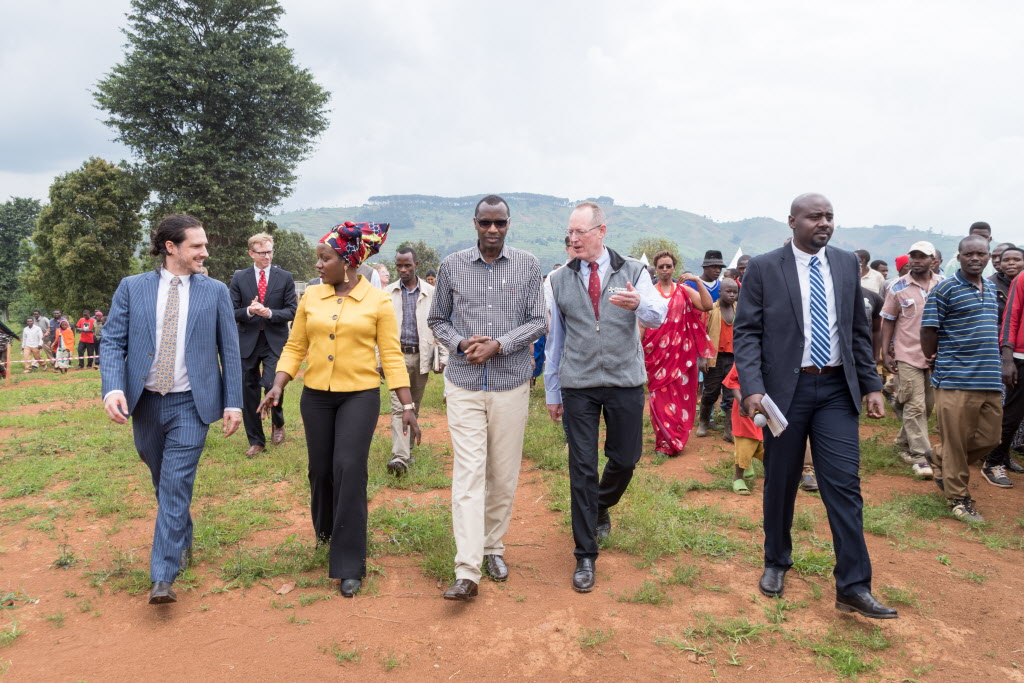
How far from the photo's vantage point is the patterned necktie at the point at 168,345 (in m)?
3.93

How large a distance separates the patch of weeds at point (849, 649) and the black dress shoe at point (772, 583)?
0.41 meters

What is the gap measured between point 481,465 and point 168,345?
2062 millimetres

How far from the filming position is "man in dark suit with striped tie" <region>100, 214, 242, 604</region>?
3832 millimetres

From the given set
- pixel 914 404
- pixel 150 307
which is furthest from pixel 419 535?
pixel 914 404

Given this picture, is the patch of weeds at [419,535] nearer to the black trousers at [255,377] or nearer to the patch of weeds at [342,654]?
the patch of weeds at [342,654]

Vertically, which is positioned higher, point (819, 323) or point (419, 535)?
point (819, 323)

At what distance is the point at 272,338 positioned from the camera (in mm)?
7172

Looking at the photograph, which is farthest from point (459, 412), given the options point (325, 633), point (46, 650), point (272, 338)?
point (272, 338)

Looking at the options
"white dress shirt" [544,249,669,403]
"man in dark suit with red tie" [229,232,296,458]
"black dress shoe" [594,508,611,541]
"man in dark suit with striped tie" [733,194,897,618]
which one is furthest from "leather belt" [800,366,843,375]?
"man in dark suit with red tie" [229,232,296,458]

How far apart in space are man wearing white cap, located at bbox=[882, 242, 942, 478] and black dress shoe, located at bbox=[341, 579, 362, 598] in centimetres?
549

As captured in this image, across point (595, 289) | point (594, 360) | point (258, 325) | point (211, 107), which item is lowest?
point (594, 360)

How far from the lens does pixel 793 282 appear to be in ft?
12.4

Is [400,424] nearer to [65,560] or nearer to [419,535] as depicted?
[419,535]

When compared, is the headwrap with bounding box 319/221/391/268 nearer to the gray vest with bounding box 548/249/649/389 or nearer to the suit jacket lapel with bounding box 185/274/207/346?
the suit jacket lapel with bounding box 185/274/207/346
